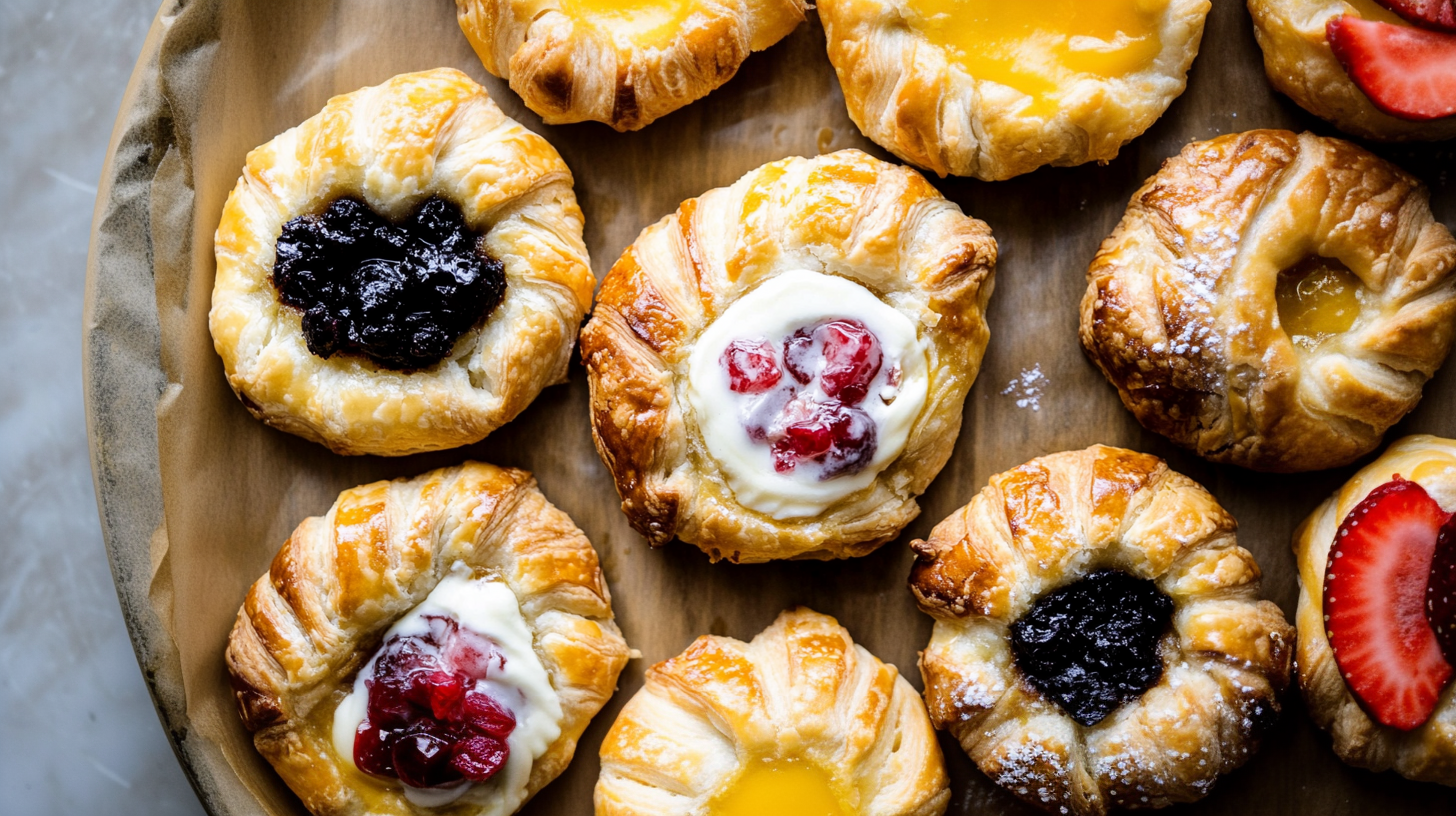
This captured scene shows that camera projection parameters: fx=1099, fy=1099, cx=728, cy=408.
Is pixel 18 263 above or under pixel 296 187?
under

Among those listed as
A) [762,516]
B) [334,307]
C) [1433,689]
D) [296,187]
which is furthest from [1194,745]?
[296,187]

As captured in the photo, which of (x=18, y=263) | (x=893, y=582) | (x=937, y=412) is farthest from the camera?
(x=18, y=263)

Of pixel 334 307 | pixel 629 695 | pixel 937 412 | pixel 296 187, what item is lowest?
pixel 629 695

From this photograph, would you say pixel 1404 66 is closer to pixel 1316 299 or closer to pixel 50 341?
pixel 1316 299

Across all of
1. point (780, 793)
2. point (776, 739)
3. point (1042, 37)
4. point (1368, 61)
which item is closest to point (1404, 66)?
→ point (1368, 61)

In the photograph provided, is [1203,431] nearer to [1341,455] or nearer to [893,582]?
[1341,455]

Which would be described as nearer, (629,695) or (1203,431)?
(1203,431)
